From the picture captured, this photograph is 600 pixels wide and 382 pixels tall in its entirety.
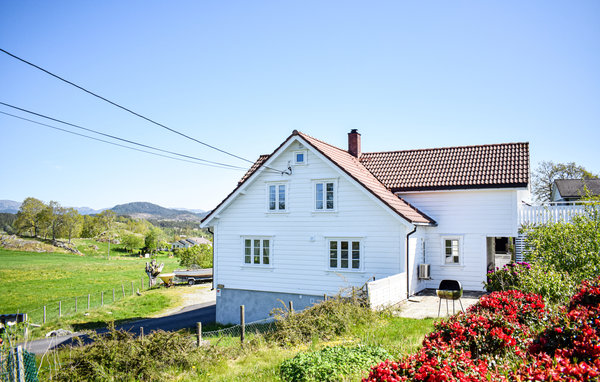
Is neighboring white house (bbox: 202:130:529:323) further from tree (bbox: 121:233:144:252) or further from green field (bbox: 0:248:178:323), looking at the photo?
tree (bbox: 121:233:144:252)

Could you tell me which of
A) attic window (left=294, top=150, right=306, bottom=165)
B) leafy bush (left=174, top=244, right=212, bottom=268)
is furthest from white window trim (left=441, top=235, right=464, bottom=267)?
leafy bush (left=174, top=244, right=212, bottom=268)

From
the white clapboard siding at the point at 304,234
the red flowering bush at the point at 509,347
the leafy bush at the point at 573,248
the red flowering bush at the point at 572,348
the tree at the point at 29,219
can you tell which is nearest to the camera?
the red flowering bush at the point at 572,348

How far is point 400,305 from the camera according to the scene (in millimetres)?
17047

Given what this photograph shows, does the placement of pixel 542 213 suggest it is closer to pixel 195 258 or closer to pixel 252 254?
pixel 252 254

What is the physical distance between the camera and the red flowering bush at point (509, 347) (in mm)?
5230

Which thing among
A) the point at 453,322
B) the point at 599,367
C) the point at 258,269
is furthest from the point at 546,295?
the point at 258,269

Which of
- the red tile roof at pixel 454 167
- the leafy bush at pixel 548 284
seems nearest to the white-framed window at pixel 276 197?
the red tile roof at pixel 454 167

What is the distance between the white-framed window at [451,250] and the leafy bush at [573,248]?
7.02 meters

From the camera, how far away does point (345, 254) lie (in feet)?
65.2

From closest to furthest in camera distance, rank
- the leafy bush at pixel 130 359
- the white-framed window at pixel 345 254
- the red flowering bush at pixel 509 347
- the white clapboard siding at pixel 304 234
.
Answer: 1. the red flowering bush at pixel 509 347
2. the leafy bush at pixel 130 359
3. the white clapboard siding at pixel 304 234
4. the white-framed window at pixel 345 254

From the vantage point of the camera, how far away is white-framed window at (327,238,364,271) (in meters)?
19.5

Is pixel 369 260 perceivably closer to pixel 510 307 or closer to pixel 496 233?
pixel 496 233

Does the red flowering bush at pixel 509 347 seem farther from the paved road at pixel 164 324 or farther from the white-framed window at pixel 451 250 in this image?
the paved road at pixel 164 324

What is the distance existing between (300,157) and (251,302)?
762 cm
